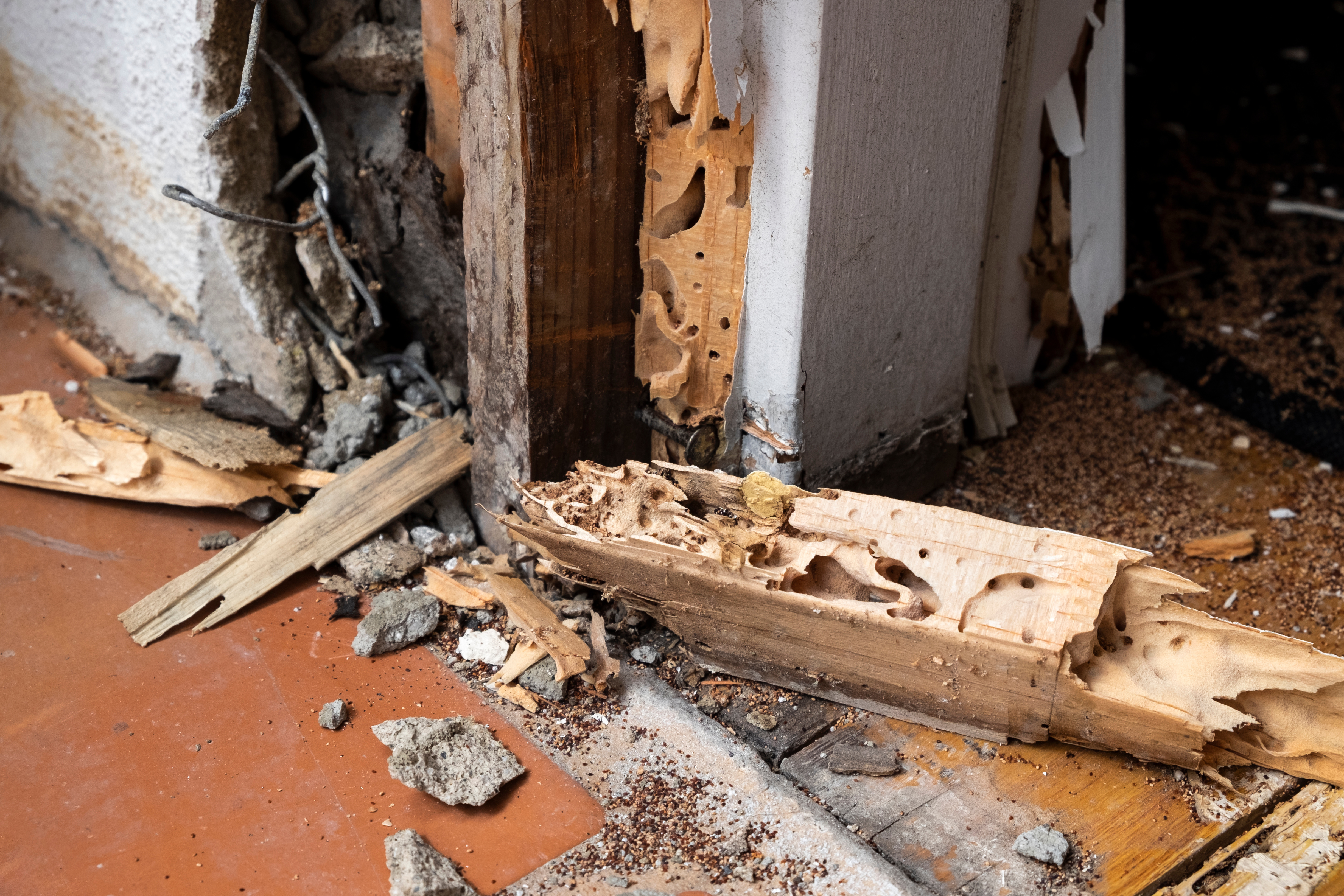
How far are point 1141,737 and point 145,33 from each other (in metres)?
3.07

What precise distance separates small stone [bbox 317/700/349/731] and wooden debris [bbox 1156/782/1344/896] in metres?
1.67

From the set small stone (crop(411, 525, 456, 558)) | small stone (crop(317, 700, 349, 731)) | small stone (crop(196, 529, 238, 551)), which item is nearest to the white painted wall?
small stone (crop(196, 529, 238, 551))

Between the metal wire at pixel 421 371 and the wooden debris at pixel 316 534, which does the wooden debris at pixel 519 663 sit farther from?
the metal wire at pixel 421 371

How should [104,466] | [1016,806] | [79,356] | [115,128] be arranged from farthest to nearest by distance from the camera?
[79,356]
[115,128]
[104,466]
[1016,806]

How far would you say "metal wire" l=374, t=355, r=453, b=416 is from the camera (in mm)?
3143

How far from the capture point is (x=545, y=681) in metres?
2.46

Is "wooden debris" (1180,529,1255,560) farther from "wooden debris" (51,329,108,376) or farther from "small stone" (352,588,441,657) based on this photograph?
"wooden debris" (51,329,108,376)

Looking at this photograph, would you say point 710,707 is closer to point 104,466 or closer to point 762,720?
point 762,720

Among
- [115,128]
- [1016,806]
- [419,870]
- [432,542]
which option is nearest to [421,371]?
[432,542]

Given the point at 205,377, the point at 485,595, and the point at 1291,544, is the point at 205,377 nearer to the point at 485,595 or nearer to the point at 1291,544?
the point at 485,595

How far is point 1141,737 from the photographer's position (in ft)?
7.25

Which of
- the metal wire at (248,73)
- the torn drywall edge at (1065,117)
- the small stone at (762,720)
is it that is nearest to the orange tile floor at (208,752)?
the small stone at (762,720)

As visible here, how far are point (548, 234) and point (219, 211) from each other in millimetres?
1053

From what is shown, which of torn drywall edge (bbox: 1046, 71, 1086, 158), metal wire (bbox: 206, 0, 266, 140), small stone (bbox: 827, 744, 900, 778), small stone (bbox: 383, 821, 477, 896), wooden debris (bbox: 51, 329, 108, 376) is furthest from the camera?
wooden debris (bbox: 51, 329, 108, 376)
